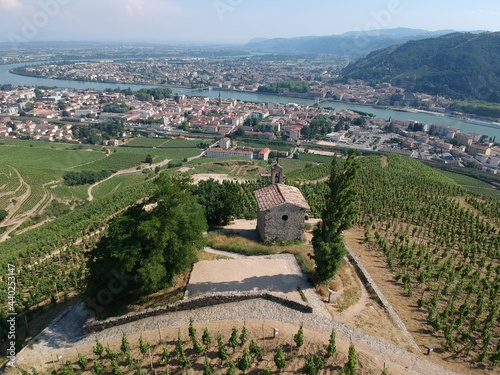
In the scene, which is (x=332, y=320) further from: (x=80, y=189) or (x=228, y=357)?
(x=80, y=189)

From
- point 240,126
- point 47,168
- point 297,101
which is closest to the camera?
point 47,168

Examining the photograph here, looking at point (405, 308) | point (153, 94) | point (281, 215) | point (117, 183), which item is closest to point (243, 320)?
point (405, 308)

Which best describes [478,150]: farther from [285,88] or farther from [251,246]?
[285,88]

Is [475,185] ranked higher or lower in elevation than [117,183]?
higher

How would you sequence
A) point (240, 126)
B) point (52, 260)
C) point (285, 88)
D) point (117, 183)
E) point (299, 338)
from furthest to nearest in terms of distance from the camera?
point (285, 88) → point (240, 126) → point (117, 183) → point (52, 260) → point (299, 338)

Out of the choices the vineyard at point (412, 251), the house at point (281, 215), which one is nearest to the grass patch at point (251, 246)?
the house at point (281, 215)

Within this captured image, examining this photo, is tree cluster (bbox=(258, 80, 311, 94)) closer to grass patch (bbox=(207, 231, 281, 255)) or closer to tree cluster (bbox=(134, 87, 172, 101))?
tree cluster (bbox=(134, 87, 172, 101))

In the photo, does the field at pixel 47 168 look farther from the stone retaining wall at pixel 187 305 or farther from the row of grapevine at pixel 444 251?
the row of grapevine at pixel 444 251
